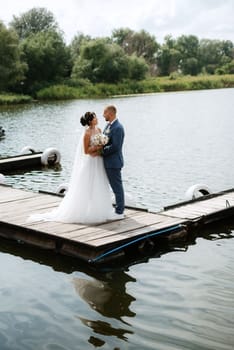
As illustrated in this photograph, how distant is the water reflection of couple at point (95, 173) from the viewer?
9328 millimetres

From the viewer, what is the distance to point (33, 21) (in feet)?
365

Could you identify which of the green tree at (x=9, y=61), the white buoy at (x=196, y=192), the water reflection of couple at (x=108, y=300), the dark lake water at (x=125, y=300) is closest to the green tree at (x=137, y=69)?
the green tree at (x=9, y=61)

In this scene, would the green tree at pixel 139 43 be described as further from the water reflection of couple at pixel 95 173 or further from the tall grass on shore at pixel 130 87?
the water reflection of couple at pixel 95 173

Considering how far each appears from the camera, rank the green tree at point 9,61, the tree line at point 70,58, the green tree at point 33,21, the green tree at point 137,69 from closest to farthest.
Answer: the green tree at point 9,61 → the tree line at point 70,58 → the green tree at point 137,69 → the green tree at point 33,21

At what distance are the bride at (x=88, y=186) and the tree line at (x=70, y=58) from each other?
5701cm

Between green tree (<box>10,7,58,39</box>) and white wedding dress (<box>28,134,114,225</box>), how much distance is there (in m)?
104

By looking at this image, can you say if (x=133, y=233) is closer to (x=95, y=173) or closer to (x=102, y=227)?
(x=102, y=227)

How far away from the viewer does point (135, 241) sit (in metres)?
8.93

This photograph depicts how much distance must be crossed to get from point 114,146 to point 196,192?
3915 mm

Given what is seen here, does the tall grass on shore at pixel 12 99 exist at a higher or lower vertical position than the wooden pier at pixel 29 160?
higher

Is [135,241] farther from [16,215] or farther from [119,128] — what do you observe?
[16,215]

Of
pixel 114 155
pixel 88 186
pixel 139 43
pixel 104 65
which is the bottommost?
pixel 88 186

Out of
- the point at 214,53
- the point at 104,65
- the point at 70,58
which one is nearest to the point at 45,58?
the point at 70,58

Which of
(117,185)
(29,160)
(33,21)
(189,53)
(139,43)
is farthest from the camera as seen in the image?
(189,53)
